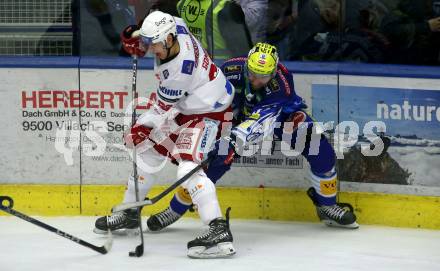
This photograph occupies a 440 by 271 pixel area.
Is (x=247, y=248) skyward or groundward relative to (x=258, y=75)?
groundward

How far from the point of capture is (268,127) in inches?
240

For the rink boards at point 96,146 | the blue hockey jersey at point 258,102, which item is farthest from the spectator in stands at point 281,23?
the blue hockey jersey at point 258,102

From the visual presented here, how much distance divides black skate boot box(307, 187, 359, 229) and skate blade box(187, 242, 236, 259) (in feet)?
2.90

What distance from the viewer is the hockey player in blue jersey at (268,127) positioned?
5984 mm

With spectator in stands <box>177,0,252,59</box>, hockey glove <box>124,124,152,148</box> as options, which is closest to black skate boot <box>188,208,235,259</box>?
hockey glove <box>124,124,152,148</box>

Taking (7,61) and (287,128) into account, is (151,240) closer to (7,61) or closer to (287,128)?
(287,128)

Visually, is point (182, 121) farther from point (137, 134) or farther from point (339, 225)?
point (339, 225)

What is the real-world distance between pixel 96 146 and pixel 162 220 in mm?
742

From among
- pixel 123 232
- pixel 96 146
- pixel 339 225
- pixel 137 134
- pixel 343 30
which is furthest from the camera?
pixel 96 146

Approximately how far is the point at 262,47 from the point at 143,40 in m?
0.71

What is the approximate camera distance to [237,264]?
566 cm

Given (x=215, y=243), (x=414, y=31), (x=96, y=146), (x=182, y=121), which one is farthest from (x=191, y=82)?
(x=414, y=31)

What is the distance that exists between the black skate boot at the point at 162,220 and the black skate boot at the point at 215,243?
0.63 metres

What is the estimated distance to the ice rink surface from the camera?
5.64m
